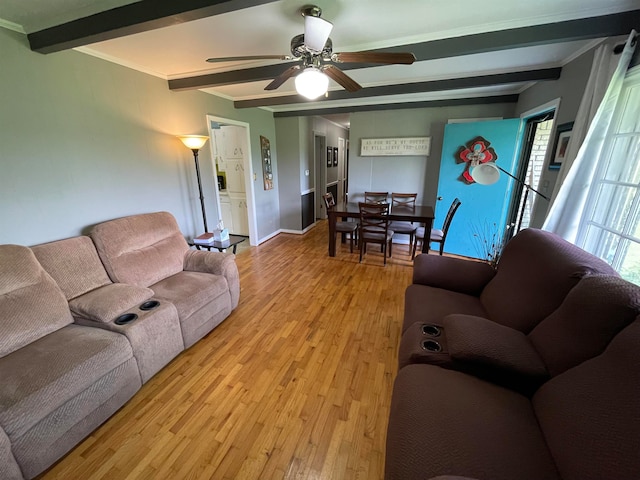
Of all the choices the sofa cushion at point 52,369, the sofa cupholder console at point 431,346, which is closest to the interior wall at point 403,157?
the sofa cupholder console at point 431,346

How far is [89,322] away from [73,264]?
506 millimetres

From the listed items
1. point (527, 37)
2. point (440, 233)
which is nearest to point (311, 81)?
point (527, 37)

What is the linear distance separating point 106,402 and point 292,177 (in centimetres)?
428

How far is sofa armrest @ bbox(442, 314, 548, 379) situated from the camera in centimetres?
114

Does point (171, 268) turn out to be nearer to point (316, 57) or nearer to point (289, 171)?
point (316, 57)

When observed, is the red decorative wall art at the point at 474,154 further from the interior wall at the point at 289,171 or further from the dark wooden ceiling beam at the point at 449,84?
the interior wall at the point at 289,171

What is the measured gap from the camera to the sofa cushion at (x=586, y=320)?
0.95 meters

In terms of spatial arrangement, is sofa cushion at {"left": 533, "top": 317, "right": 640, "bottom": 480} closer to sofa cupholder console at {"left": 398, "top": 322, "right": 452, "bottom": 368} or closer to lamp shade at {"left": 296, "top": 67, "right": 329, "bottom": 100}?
sofa cupholder console at {"left": 398, "top": 322, "right": 452, "bottom": 368}

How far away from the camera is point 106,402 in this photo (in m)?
1.48

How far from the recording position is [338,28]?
1.86 m

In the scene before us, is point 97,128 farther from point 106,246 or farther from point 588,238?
point 588,238

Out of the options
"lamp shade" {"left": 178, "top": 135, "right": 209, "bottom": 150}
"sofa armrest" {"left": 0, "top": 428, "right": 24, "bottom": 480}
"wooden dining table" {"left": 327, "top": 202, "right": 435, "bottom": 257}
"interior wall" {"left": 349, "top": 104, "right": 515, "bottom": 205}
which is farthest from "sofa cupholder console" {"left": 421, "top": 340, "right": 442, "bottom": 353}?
"interior wall" {"left": 349, "top": 104, "right": 515, "bottom": 205}

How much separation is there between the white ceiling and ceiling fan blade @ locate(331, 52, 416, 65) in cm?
26

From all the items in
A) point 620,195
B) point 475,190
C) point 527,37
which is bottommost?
point 475,190
